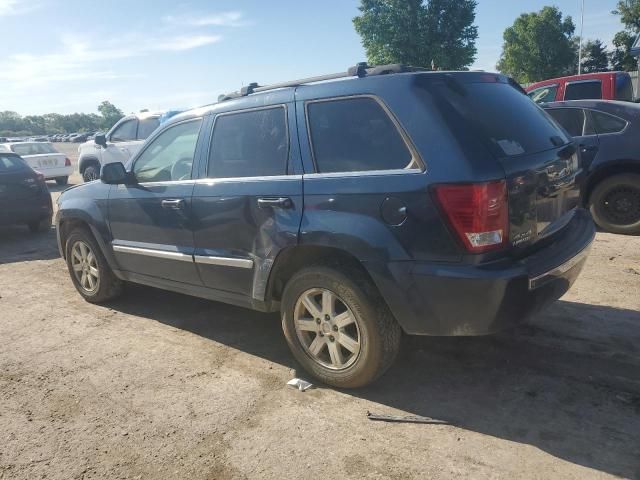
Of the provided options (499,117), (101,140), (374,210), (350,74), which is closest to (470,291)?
(374,210)

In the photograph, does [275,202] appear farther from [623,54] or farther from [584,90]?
[623,54]

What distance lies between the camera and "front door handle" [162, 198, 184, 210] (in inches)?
161

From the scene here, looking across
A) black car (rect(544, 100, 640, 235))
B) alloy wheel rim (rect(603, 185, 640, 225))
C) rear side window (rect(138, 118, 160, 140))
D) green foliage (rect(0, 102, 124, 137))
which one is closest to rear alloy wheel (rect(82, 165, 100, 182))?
rear side window (rect(138, 118, 160, 140))

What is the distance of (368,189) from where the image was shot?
2.97 m

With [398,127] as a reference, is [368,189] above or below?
below

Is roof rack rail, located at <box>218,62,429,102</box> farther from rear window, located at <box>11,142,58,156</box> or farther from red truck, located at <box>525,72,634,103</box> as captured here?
rear window, located at <box>11,142,58,156</box>

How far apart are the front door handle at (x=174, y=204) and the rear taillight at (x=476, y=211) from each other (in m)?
2.12

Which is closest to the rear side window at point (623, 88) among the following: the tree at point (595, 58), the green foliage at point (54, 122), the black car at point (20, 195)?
the black car at point (20, 195)

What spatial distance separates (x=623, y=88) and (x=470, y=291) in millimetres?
9159

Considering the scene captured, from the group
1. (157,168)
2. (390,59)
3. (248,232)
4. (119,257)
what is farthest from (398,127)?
(390,59)

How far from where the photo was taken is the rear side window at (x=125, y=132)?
12.2m

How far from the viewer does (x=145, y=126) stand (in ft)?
39.2

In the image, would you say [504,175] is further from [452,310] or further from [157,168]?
[157,168]

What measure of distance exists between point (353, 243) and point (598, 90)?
8.89 m
